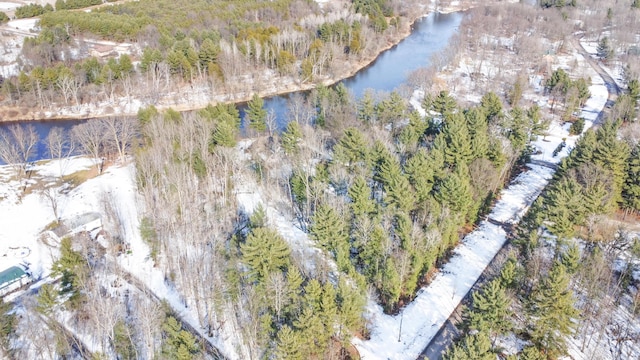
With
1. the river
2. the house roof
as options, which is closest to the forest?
the house roof

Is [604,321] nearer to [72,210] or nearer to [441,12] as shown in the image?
[72,210]

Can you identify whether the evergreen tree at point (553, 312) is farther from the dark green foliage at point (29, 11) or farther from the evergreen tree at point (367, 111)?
the dark green foliage at point (29, 11)

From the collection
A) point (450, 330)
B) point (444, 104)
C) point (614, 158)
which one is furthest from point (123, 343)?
point (444, 104)

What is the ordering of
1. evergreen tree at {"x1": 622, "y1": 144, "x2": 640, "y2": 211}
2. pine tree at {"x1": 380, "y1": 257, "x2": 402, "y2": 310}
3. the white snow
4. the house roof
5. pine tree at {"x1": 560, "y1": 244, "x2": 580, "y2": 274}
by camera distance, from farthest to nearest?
the white snow < evergreen tree at {"x1": 622, "y1": 144, "x2": 640, "y2": 211} < the house roof < pine tree at {"x1": 380, "y1": 257, "x2": 402, "y2": 310} < pine tree at {"x1": 560, "y1": 244, "x2": 580, "y2": 274}

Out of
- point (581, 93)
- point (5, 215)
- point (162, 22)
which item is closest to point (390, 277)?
point (5, 215)

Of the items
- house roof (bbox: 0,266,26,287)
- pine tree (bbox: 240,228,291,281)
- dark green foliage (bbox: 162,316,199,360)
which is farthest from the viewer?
house roof (bbox: 0,266,26,287)

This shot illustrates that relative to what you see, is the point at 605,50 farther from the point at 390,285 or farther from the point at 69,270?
the point at 69,270

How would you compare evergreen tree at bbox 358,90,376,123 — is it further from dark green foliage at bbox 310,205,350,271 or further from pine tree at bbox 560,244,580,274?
pine tree at bbox 560,244,580,274

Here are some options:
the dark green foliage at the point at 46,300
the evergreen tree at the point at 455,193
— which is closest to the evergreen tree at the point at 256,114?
A: the evergreen tree at the point at 455,193
